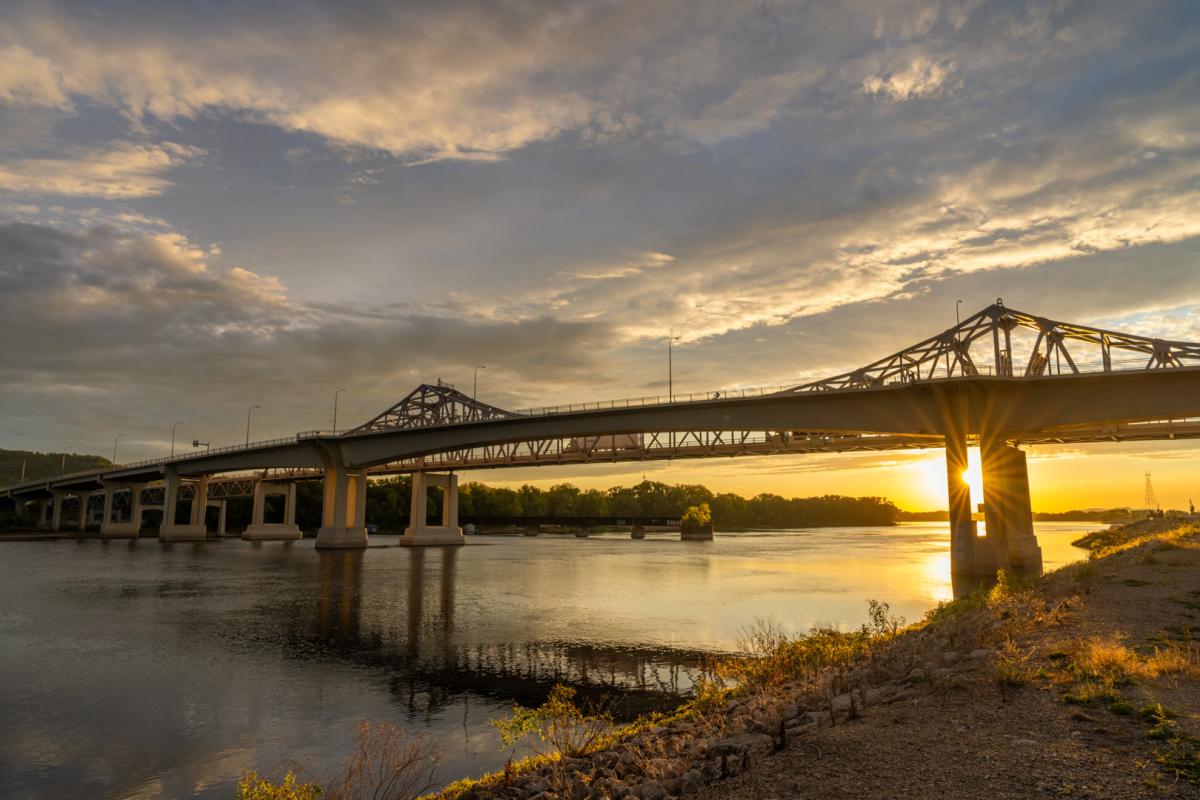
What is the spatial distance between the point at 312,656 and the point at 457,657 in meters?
4.86

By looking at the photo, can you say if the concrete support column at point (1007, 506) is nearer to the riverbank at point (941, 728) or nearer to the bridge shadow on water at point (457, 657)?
the bridge shadow on water at point (457, 657)

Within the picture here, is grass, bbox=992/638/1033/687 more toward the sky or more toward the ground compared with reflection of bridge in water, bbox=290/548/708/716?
more toward the sky

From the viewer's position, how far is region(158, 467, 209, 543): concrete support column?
412 ft

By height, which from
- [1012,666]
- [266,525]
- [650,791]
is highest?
[1012,666]

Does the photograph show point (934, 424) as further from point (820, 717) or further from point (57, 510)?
point (57, 510)

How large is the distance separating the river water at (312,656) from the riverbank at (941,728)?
3711 mm

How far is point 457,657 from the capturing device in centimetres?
2380

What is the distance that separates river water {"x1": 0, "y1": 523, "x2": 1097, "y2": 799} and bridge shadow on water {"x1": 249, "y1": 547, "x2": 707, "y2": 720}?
Answer: 4.9 inches

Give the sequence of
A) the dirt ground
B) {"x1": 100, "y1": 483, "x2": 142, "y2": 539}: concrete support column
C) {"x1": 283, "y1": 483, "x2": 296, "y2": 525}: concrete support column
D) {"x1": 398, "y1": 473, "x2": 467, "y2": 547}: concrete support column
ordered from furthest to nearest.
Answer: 1. {"x1": 283, "y1": 483, "x2": 296, "y2": 525}: concrete support column
2. {"x1": 100, "y1": 483, "x2": 142, "y2": 539}: concrete support column
3. {"x1": 398, "y1": 473, "x2": 467, "y2": 547}: concrete support column
4. the dirt ground

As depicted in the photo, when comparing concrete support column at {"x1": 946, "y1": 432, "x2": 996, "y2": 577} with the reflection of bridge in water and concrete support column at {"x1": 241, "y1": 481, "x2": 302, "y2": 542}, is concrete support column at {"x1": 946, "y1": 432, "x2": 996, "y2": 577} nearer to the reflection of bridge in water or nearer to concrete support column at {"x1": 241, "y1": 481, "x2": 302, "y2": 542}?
the reflection of bridge in water

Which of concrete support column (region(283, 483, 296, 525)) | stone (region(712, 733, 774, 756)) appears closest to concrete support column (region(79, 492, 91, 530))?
concrete support column (region(283, 483, 296, 525))

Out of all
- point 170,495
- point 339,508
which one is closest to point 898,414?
point 339,508

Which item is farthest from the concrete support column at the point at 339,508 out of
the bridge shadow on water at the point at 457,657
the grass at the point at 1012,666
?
the grass at the point at 1012,666

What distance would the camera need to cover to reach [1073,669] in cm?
1212
